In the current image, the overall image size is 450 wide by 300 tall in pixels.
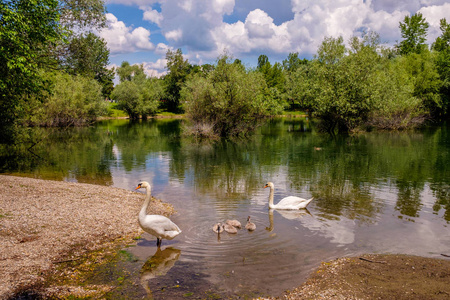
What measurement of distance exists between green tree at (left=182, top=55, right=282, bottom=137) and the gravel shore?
→ 35.5 meters

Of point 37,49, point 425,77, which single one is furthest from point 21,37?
point 425,77

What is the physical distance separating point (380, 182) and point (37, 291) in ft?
74.9

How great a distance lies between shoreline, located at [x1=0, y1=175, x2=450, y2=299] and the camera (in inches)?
355

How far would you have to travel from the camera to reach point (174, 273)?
1052 centimetres

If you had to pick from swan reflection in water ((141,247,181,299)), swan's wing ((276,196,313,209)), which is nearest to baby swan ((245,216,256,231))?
swan's wing ((276,196,313,209))

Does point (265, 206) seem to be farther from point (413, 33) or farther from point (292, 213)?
point (413, 33)

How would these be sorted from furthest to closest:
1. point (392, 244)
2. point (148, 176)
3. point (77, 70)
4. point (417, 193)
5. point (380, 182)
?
point (77, 70)
point (148, 176)
point (380, 182)
point (417, 193)
point (392, 244)

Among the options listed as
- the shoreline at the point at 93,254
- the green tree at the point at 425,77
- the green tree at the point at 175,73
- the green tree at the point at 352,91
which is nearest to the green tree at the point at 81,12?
the shoreline at the point at 93,254

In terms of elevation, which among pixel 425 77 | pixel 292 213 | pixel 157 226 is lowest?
pixel 292 213

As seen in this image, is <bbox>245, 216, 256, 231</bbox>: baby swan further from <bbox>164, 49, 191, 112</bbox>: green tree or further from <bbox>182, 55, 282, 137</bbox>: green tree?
<bbox>164, 49, 191, 112</bbox>: green tree

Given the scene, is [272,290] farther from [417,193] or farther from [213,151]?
[213,151]

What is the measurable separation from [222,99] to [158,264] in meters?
43.5

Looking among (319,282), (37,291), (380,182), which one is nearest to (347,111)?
(380,182)

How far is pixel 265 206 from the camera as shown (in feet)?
60.7
